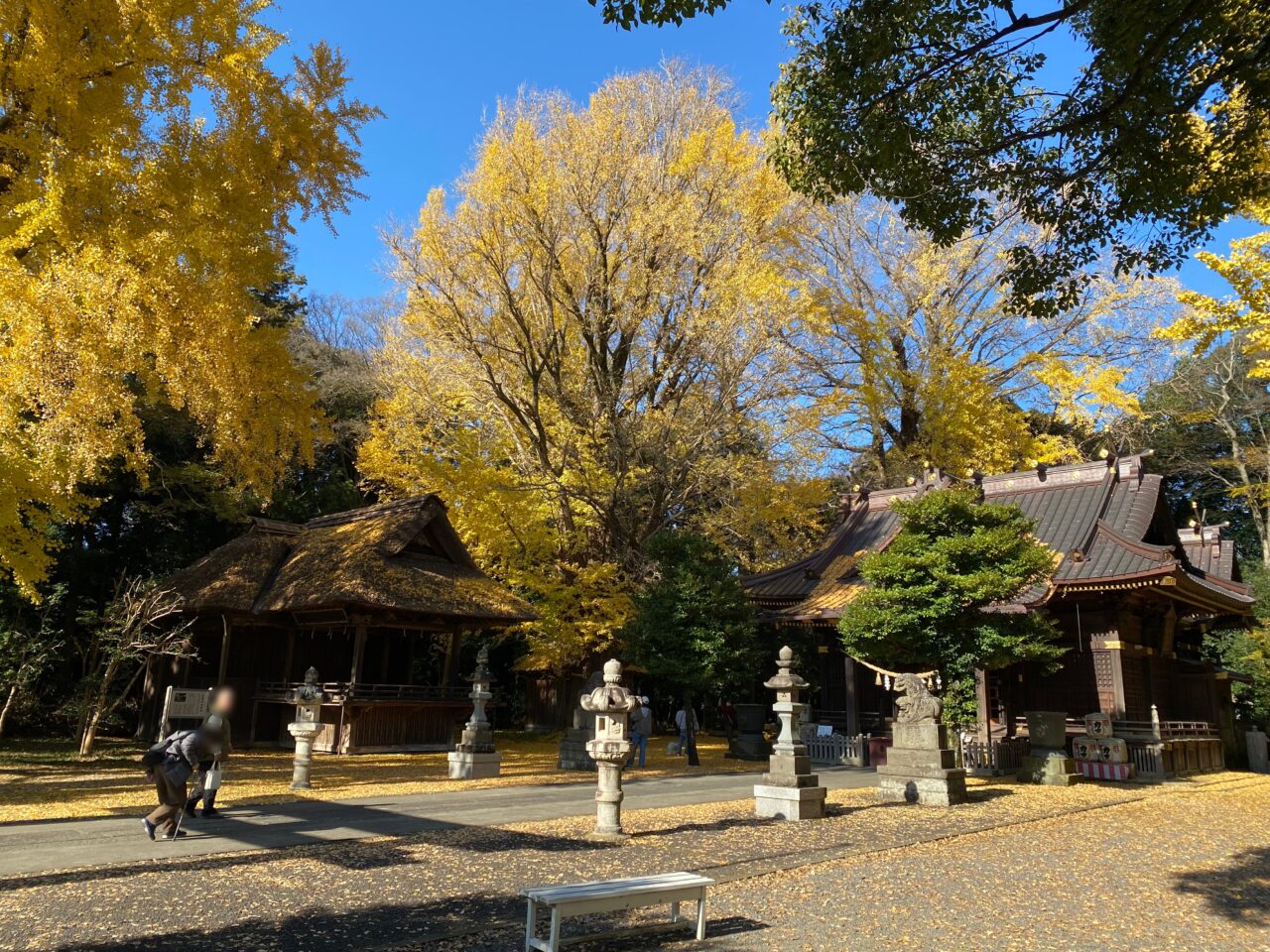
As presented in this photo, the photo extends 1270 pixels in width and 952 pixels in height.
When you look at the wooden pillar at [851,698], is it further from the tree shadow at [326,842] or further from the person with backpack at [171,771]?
the person with backpack at [171,771]

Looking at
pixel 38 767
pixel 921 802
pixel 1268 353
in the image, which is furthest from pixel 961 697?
pixel 1268 353

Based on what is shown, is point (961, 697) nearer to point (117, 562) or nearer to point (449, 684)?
point (449, 684)

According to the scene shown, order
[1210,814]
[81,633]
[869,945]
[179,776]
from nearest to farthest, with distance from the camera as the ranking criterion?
[869,945] < [179,776] < [1210,814] < [81,633]

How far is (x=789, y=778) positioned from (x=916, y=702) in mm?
2800

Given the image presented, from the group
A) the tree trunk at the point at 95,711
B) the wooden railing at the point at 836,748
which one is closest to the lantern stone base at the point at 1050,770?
the wooden railing at the point at 836,748

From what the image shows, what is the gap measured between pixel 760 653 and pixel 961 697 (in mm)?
4120

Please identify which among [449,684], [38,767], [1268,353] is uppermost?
[1268,353]

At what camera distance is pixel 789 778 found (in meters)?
10.3

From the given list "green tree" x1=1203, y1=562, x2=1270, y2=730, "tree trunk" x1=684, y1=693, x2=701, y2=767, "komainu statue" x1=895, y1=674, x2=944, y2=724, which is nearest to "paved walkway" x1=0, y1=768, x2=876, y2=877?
"komainu statue" x1=895, y1=674, x2=944, y2=724

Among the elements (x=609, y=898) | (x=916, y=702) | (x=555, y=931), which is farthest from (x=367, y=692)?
(x=555, y=931)

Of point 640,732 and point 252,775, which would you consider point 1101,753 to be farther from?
point 252,775

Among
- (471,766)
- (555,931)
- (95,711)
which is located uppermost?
(95,711)

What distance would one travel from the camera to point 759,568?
75.8ft

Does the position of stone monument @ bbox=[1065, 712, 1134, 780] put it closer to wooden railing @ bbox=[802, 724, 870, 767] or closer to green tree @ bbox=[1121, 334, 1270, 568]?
wooden railing @ bbox=[802, 724, 870, 767]
